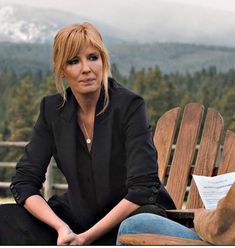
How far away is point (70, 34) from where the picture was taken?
2.85 m

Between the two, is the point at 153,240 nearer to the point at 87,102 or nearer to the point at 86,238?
the point at 86,238

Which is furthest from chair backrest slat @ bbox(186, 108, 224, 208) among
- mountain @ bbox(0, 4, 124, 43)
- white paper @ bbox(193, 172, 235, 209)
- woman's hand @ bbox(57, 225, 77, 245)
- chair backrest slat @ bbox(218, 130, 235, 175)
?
mountain @ bbox(0, 4, 124, 43)

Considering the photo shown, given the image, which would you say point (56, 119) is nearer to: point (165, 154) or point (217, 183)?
point (217, 183)

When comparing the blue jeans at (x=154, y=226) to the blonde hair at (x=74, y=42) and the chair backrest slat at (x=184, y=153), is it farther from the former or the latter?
the chair backrest slat at (x=184, y=153)

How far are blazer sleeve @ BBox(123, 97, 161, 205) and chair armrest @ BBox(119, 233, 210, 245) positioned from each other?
16.9 inches

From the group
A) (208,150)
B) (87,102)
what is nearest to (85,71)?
(87,102)

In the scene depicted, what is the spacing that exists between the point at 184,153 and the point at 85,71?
1.33 meters

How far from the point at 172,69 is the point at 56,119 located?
65.3 ft

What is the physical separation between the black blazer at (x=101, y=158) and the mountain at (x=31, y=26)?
753 inches

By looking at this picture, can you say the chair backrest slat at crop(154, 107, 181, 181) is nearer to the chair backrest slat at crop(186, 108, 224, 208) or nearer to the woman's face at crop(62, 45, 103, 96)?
the chair backrest slat at crop(186, 108, 224, 208)

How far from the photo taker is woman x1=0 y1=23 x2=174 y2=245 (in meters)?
2.83

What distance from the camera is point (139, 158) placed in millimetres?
2850

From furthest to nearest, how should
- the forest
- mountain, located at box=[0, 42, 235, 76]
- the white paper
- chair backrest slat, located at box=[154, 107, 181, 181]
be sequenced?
mountain, located at box=[0, 42, 235, 76] → the forest → chair backrest slat, located at box=[154, 107, 181, 181] → the white paper

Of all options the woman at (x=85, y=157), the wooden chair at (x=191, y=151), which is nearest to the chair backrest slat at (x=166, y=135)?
the wooden chair at (x=191, y=151)
